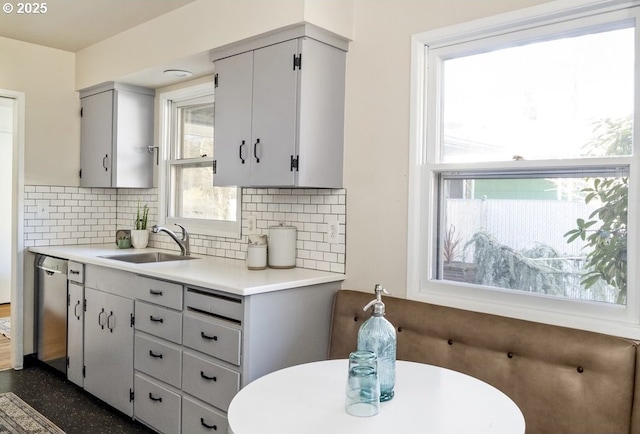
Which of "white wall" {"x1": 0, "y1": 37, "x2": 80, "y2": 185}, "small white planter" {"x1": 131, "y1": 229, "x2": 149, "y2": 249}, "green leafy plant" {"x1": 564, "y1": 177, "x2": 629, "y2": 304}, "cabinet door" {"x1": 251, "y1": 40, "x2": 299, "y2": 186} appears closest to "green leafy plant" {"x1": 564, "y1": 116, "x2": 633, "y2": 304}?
"green leafy plant" {"x1": 564, "y1": 177, "x2": 629, "y2": 304}

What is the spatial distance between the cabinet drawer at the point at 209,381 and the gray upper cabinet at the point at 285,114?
3.27 ft

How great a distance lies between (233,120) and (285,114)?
1.43 ft

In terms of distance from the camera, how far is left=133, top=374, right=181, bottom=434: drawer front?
276 cm

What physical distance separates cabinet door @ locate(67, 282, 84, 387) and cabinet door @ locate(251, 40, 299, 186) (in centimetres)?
167

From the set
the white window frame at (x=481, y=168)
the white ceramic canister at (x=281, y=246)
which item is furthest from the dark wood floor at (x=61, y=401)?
the white window frame at (x=481, y=168)

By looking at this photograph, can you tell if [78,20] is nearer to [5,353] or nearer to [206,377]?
[206,377]

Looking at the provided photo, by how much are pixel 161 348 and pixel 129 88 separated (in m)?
2.32

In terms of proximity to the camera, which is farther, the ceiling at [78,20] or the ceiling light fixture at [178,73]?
the ceiling light fixture at [178,73]

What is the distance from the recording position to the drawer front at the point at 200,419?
2484mm

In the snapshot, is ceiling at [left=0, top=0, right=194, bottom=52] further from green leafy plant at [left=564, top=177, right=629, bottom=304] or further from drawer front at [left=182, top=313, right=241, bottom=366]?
green leafy plant at [left=564, top=177, right=629, bottom=304]

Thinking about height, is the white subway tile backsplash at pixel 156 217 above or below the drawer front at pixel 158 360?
above

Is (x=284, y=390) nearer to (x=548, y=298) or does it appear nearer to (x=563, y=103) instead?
(x=548, y=298)

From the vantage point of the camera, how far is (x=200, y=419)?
259 centimetres

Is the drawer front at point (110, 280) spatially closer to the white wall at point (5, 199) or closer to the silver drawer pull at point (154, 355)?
the silver drawer pull at point (154, 355)
